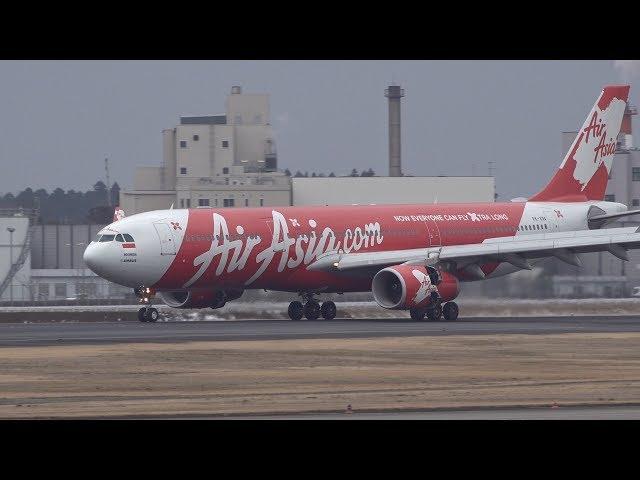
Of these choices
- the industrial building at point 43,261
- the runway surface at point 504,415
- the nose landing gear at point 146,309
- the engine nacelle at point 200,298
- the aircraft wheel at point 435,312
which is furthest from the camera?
the industrial building at point 43,261

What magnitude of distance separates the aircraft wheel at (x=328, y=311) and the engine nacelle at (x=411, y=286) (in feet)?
10.5

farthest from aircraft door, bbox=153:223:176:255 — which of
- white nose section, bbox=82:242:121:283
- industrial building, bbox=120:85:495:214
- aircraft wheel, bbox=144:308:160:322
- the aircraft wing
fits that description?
industrial building, bbox=120:85:495:214

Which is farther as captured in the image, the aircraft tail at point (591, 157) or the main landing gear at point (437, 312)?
the aircraft tail at point (591, 157)

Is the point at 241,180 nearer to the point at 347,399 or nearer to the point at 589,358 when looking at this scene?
the point at 589,358

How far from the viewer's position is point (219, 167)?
122250mm

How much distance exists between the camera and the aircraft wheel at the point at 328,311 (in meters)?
57.7

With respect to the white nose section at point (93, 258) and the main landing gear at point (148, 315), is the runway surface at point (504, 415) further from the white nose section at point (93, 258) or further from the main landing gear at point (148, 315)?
the main landing gear at point (148, 315)

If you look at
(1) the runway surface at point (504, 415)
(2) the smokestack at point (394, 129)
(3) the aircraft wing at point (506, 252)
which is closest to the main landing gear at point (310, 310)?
(3) the aircraft wing at point (506, 252)

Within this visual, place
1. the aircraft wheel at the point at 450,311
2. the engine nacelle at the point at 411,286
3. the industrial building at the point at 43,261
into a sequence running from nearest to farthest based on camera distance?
the engine nacelle at the point at 411,286, the aircraft wheel at the point at 450,311, the industrial building at the point at 43,261

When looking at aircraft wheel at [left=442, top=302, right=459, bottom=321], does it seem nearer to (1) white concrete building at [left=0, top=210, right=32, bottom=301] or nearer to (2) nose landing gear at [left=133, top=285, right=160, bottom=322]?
(2) nose landing gear at [left=133, top=285, right=160, bottom=322]
